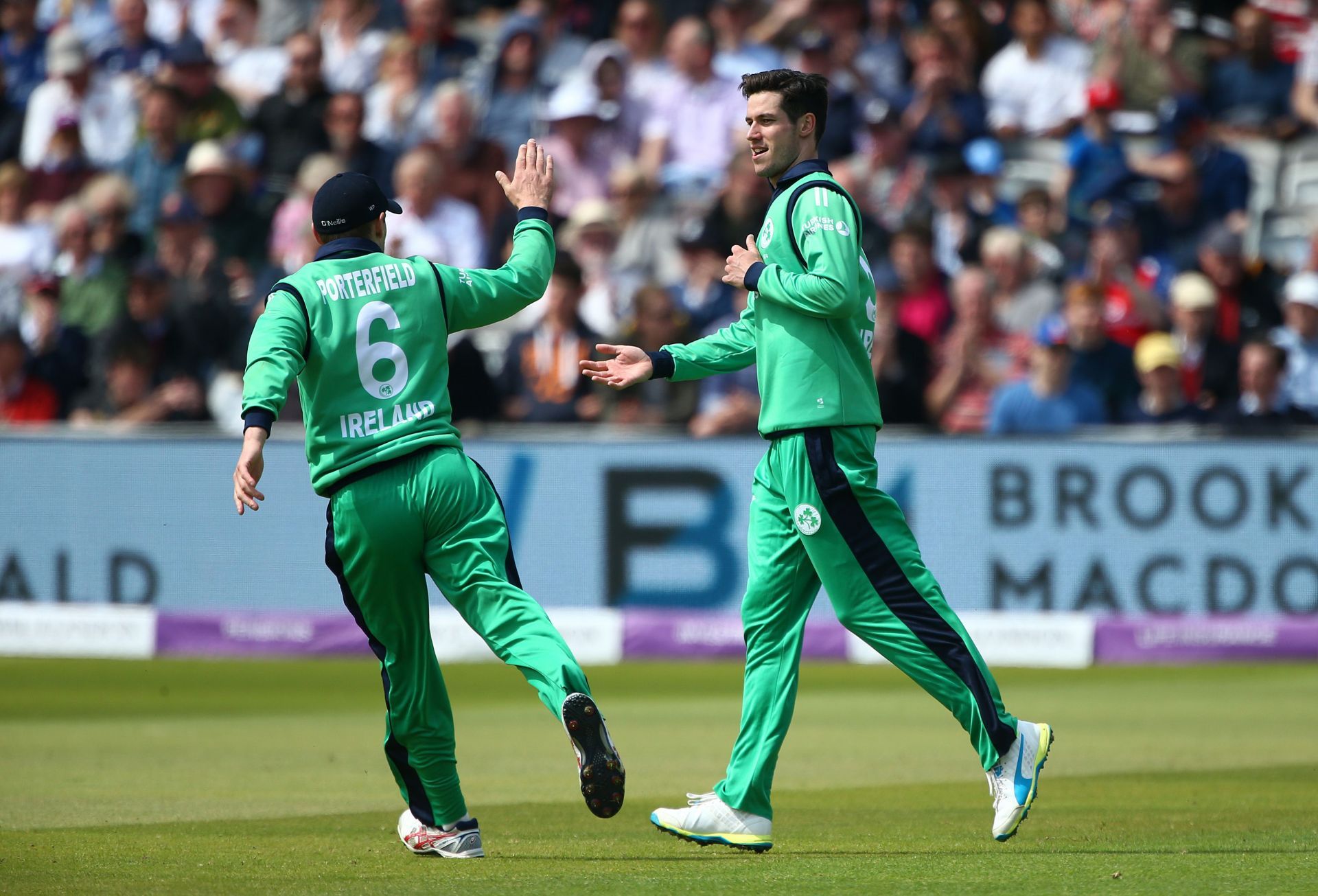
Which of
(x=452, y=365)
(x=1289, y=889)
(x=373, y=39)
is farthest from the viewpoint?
(x=373, y=39)

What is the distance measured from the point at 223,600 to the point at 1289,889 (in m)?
10.2

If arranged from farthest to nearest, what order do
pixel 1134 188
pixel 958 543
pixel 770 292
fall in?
pixel 1134 188
pixel 958 543
pixel 770 292

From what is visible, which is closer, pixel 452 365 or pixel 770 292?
→ pixel 770 292

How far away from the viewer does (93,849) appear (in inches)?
255

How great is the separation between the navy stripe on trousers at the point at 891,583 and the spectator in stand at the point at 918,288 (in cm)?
890

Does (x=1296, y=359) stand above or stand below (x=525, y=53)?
below

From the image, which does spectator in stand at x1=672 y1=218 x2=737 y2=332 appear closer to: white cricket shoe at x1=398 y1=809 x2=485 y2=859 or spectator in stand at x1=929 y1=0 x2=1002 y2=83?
spectator in stand at x1=929 y1=0 x2=1002 y2=83

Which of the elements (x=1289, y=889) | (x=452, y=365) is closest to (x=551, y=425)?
(x=452, y=365)

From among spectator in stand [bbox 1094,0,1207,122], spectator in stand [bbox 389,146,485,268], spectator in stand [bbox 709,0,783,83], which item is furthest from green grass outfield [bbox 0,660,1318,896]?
spectator in stand [bbox 709,0,783,83]

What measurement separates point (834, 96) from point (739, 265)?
35.9 feet

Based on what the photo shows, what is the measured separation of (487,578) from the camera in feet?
20.8

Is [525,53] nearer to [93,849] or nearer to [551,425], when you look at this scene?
[551,425]

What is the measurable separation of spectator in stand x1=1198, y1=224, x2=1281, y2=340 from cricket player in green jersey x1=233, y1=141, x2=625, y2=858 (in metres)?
9.79

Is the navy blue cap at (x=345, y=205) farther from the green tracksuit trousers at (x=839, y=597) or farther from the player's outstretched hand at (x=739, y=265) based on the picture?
the green tracksuit trousers at (x=839, y=597)
